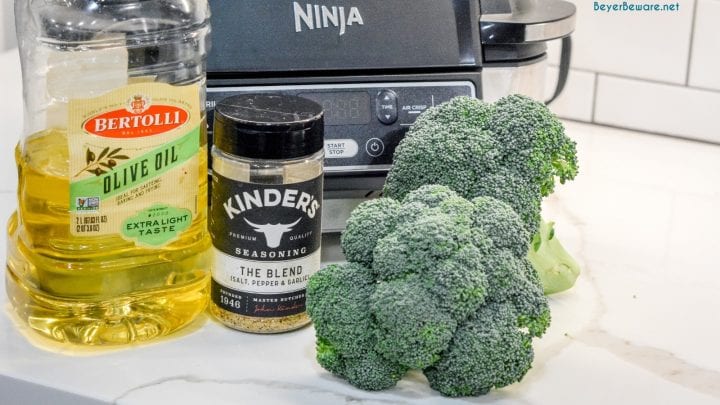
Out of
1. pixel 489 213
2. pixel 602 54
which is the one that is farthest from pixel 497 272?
pixel 602 54

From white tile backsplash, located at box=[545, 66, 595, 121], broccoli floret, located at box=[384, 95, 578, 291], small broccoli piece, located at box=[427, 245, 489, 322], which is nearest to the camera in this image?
small broccoli piece, located at box=[427, 245, 489, 322]

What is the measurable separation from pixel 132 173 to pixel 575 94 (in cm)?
86

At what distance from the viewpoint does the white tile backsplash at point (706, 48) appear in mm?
1509

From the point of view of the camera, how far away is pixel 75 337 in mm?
962

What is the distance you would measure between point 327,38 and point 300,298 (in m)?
0.27

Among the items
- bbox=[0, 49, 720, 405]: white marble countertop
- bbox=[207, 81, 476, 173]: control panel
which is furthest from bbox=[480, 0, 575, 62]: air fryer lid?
bbox=[0, 49, 720, 405]: white marble countertop

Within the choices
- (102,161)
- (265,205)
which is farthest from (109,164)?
(265,205)

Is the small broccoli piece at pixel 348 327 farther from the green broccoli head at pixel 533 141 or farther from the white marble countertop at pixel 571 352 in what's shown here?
the green broccoli head at pixel 533 141

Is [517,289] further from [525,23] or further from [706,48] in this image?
[706,48]

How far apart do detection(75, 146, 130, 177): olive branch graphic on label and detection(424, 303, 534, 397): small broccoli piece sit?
30 cm

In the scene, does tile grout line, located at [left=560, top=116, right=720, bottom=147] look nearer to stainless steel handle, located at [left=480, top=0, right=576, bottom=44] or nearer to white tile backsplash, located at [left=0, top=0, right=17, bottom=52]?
stainless steel handle, located at [left=480, top=0, right=576, bottom=44]

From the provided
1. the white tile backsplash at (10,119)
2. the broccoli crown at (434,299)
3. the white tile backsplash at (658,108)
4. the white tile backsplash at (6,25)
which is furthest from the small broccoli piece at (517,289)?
the white tile backsplash at (6,25)

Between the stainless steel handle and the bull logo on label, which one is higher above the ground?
the stainless steel handle

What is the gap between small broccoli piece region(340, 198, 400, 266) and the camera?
2.96 feet
